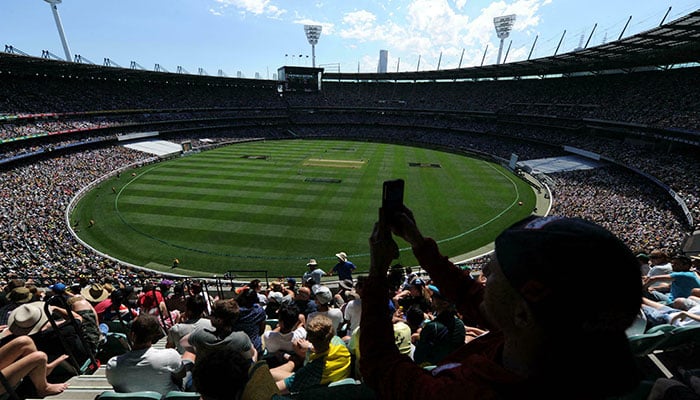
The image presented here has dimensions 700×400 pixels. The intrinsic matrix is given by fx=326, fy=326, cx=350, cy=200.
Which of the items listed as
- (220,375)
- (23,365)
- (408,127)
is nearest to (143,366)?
(23,365)

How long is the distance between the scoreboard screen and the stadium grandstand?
2.31 m

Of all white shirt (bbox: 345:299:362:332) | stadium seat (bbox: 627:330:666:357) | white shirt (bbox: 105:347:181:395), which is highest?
stadium seat (bbox: 627:330:666:357)

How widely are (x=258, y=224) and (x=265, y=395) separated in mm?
21738

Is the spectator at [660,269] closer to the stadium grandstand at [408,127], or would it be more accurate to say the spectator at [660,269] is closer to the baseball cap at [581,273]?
the stadium grandstand at [408,127]

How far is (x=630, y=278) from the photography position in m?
1.01

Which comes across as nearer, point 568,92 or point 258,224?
point 258,224

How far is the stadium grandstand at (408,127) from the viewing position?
781 inches

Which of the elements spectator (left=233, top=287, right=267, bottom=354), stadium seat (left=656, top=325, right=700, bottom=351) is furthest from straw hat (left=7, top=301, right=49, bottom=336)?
stadium seat (left=656, top=325, right=700, bottom=351)

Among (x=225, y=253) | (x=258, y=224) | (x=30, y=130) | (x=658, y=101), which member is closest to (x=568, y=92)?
(x=658, y=101)

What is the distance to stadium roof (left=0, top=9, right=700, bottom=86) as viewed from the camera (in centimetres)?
2763

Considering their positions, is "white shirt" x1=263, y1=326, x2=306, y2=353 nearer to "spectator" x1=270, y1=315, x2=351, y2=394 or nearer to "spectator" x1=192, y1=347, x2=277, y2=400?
"spectator" x1=270, y1=315, x2=351, y2=394

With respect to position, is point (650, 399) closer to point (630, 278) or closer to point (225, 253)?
point (630, 278)

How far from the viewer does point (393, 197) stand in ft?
6.04

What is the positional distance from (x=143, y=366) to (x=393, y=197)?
402 centimetres
